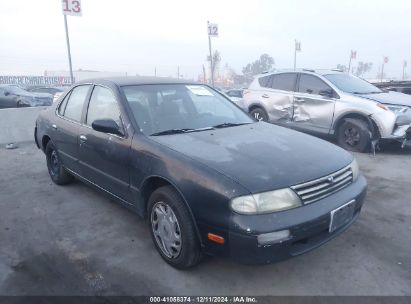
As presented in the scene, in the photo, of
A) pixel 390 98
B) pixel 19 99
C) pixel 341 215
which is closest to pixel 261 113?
pixel 390 98

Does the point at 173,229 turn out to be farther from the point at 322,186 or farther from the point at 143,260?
the point at 322,186

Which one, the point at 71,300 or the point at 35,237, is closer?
the point at 71,300

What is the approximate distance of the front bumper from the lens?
7.89ft

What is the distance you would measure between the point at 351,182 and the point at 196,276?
1.58 metres

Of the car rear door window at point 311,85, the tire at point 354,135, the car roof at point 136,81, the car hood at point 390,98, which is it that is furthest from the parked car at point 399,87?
the car roof at point 136,81

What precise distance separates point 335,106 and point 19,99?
13.8 metres

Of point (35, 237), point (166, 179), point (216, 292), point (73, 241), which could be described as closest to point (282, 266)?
point (216, 292)

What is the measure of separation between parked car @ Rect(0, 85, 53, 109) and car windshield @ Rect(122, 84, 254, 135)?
13.6 meters

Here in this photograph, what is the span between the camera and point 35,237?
12.0ft

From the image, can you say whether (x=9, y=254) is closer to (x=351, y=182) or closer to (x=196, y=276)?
(x=196, y=276)

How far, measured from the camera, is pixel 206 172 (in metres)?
2.61

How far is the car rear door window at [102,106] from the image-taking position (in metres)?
3.59

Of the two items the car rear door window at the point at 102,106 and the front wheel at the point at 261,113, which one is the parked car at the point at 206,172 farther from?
the front wheel at the point at 261,113

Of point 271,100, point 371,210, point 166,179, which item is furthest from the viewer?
point 271,100
